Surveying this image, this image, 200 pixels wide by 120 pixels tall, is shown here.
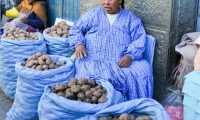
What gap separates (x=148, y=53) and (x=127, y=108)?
1.28 meters

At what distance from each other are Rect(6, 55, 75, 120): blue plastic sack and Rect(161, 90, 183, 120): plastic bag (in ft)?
3.55

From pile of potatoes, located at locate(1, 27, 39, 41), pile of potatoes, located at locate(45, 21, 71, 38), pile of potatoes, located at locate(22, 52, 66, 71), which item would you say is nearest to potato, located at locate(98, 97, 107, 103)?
pile of potatoes, located at locate(22, 52, 66, 71)

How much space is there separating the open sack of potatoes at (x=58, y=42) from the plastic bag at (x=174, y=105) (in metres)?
1.43

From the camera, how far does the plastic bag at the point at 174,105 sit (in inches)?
133

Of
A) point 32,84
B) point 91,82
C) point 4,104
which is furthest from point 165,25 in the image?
point 4,104

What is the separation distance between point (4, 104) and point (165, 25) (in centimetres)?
234

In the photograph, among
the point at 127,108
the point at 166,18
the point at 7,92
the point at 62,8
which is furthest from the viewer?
the point at 62,8

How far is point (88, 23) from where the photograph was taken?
4055 millimetres

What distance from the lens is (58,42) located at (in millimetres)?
4352

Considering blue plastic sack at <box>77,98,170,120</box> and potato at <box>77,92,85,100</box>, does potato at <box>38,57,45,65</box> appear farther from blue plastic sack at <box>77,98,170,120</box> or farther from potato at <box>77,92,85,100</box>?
blue plastic sack at <box>77,98,170,120</box>

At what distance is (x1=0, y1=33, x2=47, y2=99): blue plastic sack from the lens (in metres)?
4.30

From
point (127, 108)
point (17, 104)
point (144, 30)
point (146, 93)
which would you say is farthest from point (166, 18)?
point (17, 104)

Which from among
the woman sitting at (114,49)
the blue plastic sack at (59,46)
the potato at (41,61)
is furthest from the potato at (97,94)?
the blue plastic sack at (59,46)

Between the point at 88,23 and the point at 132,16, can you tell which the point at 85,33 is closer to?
the point at 88,23
